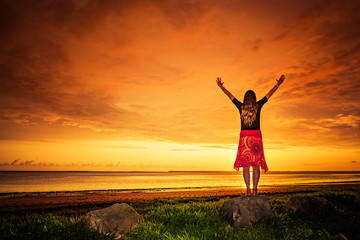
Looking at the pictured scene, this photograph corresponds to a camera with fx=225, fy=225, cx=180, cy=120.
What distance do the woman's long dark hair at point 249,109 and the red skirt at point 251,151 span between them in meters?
0.35

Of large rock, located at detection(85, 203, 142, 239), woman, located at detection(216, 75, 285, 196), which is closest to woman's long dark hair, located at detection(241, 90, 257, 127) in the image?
woman, located at detection(216, 75, 285, 196)

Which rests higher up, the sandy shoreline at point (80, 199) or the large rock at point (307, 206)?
the large rock at point (307, 206)

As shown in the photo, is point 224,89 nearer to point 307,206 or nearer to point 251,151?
point 251,151

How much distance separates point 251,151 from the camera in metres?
6.98

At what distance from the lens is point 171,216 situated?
22.6 ft

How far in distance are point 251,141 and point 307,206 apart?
2933 mm

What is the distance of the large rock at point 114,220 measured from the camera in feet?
18.9

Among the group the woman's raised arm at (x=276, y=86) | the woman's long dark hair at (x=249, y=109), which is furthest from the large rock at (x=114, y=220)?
the woman's raised arm at (x=276, y=86)

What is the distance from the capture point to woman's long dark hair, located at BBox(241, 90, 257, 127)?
23.2ft

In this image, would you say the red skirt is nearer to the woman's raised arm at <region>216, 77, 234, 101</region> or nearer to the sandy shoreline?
the woman's raised arm at <region>216, 77, 234, 101</region>

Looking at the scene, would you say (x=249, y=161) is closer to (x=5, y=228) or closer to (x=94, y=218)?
(x=94, y=218)

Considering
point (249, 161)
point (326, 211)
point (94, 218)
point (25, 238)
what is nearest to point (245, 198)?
point (249, 161)

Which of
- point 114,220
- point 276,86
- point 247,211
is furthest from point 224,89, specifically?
point 114,220

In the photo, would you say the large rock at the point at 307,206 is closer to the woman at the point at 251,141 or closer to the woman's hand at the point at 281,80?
the woman at the point at 251,141
